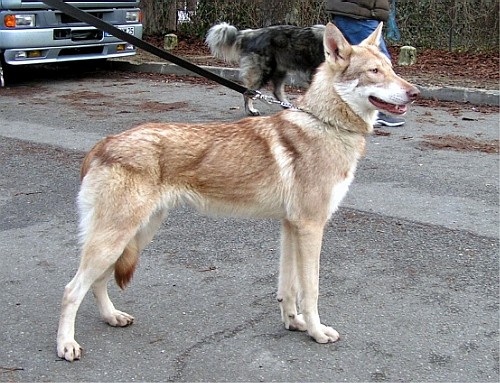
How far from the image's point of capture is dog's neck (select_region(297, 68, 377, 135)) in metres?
3.80

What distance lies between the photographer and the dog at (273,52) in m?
9.64

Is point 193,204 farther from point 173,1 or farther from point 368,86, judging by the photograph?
point 173,1

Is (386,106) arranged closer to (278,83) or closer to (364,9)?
(364,9)

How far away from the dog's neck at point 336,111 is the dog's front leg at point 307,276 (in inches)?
22.2

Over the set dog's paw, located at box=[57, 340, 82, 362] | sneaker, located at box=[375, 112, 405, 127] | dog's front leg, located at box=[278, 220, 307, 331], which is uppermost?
sneaker, located at box=[375, 112, 405, 127]

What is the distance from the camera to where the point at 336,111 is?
12.5 feet

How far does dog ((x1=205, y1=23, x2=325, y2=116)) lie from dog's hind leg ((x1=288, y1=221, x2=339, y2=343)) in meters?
6.01

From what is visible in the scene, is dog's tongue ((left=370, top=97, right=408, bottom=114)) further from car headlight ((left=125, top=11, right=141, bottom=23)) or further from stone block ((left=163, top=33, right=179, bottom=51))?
stone block ((left=163, top=33, right=179, bottom=51))

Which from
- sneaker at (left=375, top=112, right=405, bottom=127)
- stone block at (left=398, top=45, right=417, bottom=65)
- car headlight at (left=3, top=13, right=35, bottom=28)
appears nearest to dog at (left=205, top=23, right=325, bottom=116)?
sneaker at (left=375, top=112, right=405, bottom=127)

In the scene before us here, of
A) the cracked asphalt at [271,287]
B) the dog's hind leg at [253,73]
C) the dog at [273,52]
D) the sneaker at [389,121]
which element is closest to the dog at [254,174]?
the cracked asphalt at [271,287]

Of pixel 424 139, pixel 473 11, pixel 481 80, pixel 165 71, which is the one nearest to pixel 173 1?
pixel 165 71

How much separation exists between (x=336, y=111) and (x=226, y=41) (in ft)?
22.1

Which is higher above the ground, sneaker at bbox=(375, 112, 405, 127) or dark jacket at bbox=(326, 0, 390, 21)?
dark jacket at bbox=(326, 0, 390, 21)

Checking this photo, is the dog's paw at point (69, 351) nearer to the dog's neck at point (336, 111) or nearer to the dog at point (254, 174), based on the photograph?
the dog at point (254, 174)
